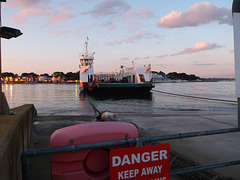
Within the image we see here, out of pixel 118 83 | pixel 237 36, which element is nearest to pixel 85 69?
pixel 118 83

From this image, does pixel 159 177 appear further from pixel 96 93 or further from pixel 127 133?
pixel 96 93

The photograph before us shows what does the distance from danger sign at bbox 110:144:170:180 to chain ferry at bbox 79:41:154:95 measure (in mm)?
28359

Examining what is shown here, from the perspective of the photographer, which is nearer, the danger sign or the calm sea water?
the danger sign

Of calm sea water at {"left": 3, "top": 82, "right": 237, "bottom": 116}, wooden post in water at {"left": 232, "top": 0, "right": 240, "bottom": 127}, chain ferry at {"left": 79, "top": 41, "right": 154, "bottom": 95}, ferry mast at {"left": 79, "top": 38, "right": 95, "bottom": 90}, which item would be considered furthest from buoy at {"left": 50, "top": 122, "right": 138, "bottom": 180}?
ferry mast at {"left": 79, "top": 38, "right": 95, "bottom": 90}

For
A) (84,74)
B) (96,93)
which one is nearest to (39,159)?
(96,93)

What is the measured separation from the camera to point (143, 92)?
111 ft

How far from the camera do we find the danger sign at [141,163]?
183 cm

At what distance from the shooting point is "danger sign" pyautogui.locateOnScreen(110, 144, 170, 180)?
71.9 inches

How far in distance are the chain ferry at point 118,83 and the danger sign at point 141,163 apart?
93.0 feet

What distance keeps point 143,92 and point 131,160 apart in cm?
3231

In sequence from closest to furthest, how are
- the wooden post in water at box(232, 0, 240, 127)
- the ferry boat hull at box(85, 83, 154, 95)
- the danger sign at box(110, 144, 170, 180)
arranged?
1. the danger sign at box(110, 144, 170, 180)
2. the wooden post in water at box(232, 0, 240, 127)
3. the ferry boat hull at box(85, 83, 154, 95)

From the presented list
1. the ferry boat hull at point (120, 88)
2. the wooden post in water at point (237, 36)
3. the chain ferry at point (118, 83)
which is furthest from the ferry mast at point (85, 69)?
the wooden post in water at point (237, 36)

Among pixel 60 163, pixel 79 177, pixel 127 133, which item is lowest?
pixel 79 177

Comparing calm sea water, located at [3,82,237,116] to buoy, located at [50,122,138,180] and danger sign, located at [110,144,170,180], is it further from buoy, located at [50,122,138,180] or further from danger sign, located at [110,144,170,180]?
danger sign, located at [110,144,170,180]
